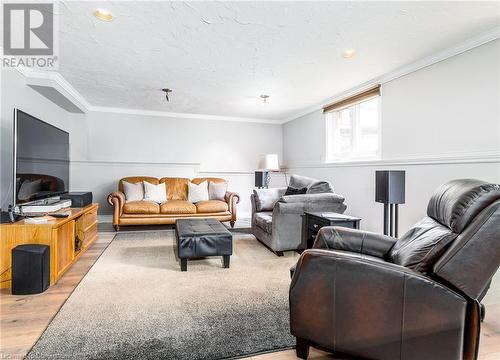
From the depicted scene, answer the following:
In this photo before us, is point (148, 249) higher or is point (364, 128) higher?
point (364, 128)

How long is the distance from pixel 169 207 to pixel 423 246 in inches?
154

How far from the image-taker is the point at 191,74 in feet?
11.4

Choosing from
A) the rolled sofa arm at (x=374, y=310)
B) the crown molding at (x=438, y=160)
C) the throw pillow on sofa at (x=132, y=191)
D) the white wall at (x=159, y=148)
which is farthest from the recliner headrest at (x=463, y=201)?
the white wall at (x=159, y=148)

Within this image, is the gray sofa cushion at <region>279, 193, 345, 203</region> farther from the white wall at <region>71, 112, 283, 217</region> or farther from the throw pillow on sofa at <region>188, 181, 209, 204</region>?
the white wall at <region>71, 112, 283, 217</region>

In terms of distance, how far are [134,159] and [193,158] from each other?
3.83ft

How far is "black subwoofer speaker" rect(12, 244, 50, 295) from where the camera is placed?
2.15 metres

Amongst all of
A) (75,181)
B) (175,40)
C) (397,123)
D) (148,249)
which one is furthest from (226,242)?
(75,181)

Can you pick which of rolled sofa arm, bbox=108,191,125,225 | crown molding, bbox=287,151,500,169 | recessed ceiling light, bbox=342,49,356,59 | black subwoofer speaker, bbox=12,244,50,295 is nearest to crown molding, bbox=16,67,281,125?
rolled sofa arm, bbox=108,191,125,225

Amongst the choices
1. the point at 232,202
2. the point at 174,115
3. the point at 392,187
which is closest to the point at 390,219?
the point at 392,187

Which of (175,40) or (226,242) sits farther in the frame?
(226,242)

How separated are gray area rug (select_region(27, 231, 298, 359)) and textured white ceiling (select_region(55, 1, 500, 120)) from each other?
222cm

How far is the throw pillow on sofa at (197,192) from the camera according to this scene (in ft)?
16.7

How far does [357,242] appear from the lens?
183cm

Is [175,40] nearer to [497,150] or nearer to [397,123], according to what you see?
[397,123]
